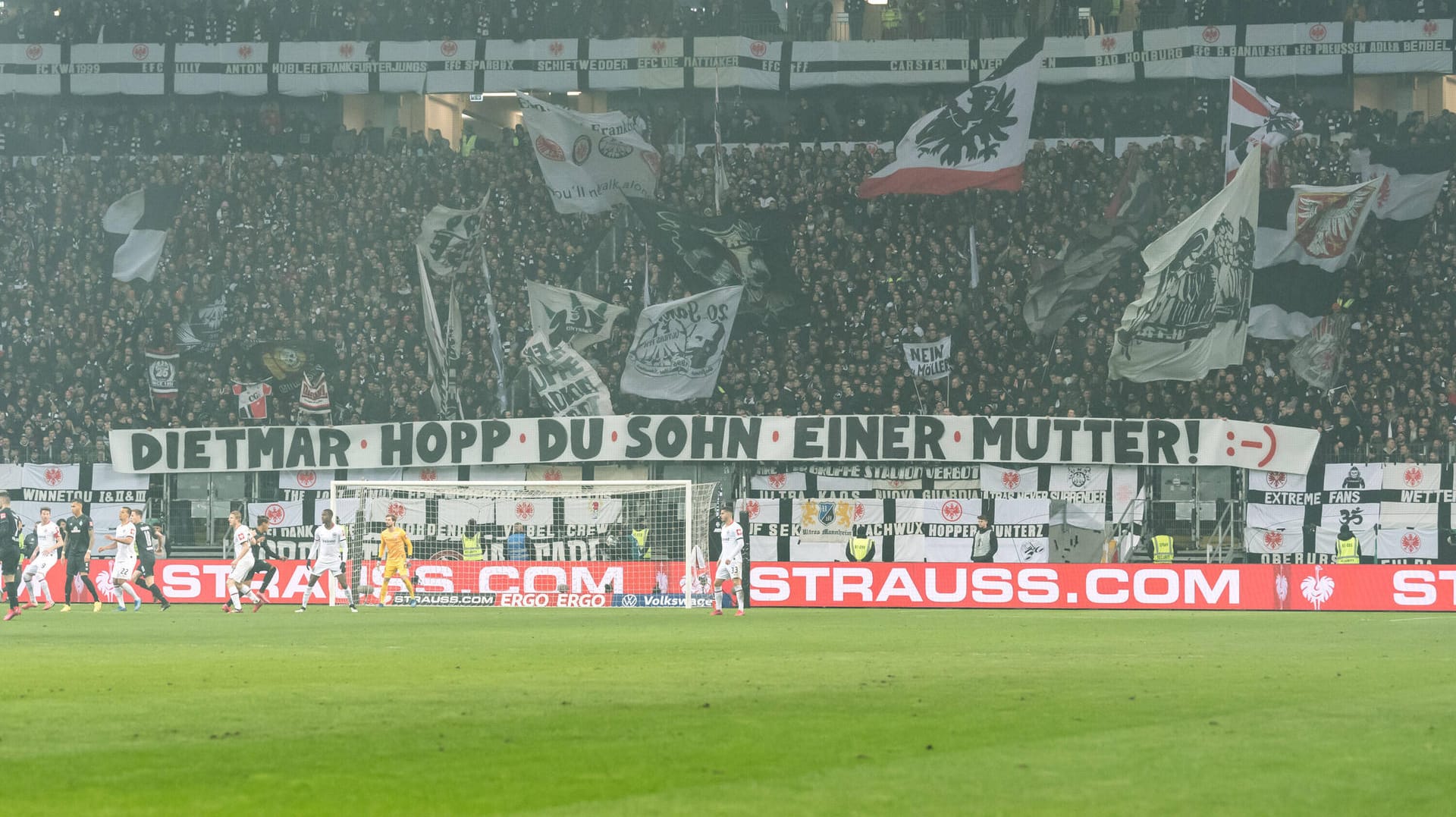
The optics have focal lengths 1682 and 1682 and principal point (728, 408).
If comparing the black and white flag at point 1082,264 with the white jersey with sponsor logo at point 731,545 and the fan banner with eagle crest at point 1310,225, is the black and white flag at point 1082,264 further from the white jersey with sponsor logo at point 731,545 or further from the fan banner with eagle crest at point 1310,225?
the white jersey with sponsor logo at point 731,545

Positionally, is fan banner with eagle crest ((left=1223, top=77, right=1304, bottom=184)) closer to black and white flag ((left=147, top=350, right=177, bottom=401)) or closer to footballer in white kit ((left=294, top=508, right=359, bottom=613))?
footballer in white kit ((left=294, top=508, right=359, bottom=613))

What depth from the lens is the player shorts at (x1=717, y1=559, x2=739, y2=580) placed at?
3095 centimetres

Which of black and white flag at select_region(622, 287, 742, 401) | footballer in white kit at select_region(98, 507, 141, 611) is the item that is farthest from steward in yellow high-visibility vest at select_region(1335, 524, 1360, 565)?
footballer in white kit at select_region(98, 507, 141, 611)

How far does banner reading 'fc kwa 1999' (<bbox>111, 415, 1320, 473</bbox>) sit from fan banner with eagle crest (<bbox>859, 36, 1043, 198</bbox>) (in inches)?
261

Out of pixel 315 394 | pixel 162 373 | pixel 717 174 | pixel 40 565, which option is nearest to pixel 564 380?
pixel 315 394

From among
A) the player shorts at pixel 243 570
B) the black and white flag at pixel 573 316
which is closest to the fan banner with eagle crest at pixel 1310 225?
the black and white flag at pixel 573 316

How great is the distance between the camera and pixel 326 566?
3256cm

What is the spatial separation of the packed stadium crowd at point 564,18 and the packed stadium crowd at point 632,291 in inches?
178

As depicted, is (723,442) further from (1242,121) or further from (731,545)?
(1242,121)

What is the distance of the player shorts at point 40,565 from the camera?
102 ft

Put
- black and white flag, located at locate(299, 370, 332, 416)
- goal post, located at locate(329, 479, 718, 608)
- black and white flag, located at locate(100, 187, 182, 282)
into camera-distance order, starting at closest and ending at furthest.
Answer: goal post, located at locate(329, 479, 718, 608) → black and white flag, located at locate(299, 370, 332, 416) → black and white flag, located at locate(100, 187, 182, 282)

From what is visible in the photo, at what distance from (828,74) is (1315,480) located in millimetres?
20115

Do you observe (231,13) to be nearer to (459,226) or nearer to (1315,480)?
(459,226)

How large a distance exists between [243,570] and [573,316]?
37.4 feet
